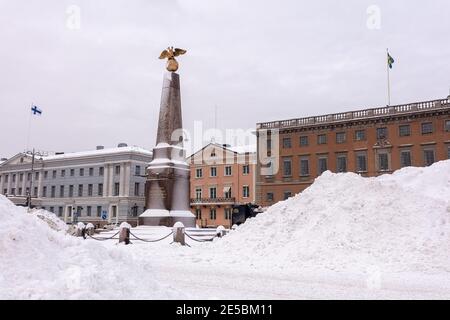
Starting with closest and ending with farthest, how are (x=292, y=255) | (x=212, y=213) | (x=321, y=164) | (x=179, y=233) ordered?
(x=292, y=255) → (x=179, y=233) → (x=321, y=164) → (x=212, y=213)

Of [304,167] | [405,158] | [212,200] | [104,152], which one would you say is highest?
[104,152]

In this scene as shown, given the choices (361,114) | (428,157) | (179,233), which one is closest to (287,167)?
(361,114)

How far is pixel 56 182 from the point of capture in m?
69.4

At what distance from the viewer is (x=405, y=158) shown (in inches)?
1799

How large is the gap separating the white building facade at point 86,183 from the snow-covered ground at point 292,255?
43.6m

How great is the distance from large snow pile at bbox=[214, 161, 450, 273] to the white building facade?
45.6 m

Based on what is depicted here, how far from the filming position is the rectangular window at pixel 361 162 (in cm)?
4797

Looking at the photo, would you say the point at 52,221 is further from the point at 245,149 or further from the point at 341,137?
the point at 245,149

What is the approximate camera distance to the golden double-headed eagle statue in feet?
85.0

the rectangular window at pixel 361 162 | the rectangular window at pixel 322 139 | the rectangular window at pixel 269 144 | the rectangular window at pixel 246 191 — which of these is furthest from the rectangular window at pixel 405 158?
the rectangular window at pixel 246 191

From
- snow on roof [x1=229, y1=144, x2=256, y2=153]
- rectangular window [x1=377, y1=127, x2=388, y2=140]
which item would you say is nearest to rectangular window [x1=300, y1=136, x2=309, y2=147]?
snow on roof [x1=229, y1=144, x2=256, y2=153]

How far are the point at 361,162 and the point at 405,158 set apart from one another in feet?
15.2
